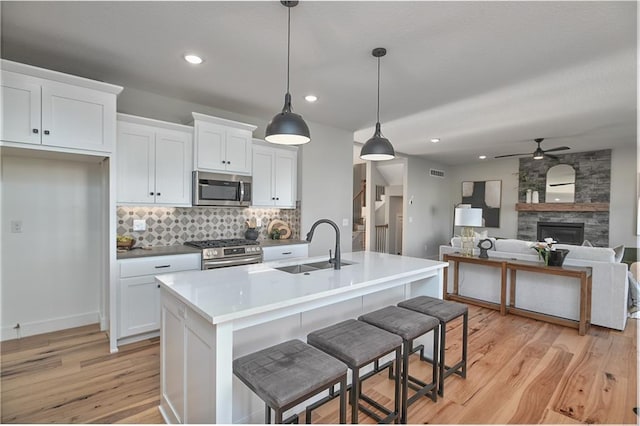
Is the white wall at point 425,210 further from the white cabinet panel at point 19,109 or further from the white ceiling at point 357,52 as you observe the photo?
the white cabinet panel at point 19,109

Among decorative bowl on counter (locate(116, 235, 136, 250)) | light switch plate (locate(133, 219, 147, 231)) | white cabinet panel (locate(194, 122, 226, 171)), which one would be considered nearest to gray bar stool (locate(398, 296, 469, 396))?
white cabinet panel (locate(194, 122, 226, 171))

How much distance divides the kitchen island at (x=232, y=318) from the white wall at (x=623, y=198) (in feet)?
21.9

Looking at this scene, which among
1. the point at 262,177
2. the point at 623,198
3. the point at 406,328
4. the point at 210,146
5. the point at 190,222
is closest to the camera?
the point at 406,328

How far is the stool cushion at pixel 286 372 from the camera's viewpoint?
126cm

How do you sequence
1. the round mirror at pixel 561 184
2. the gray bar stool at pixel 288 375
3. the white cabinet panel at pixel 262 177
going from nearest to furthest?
the gray bar stool at pixel 288 375 < the white cabinet panel at pixel 262 177 < the round mirror at pixel 561 184

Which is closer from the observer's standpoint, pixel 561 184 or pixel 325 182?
pixel 325 182

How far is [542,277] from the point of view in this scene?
389 centimetres

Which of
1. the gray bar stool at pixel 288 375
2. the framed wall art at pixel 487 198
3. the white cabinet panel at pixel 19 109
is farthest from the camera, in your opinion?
the framed wall art at pixel 487 198

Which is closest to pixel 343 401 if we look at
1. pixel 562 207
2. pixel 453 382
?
pixel 453 382

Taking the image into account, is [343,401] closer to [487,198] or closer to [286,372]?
[286,372]

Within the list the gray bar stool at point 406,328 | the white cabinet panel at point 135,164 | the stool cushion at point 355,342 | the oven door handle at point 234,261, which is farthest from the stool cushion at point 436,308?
the white cabinet panel at point 135,164

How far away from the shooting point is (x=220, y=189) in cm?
374

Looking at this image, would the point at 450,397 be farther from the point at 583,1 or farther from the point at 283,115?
the point at 583,1

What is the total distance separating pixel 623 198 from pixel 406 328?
7.28 m
